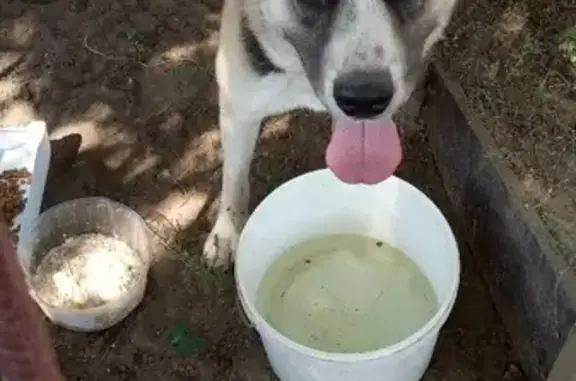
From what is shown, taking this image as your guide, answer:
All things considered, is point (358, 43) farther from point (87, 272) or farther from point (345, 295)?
point (87, 272)

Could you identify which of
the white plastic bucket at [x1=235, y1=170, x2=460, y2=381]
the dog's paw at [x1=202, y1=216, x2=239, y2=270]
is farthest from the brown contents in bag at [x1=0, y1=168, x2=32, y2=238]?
the white plastic bucket at [x1=235, y1=170, x2=460, y2=381]

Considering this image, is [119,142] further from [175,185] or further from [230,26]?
[230,26]

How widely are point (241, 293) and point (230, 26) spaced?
645 mm

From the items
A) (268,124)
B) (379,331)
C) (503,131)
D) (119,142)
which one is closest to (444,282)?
(379,331)

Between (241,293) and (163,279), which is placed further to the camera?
(163,279)

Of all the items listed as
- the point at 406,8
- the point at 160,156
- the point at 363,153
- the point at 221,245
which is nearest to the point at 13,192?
the point at 160,156

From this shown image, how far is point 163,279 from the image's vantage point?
3.04 meters

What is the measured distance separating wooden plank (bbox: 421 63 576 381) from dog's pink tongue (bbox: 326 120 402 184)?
435 millimetres

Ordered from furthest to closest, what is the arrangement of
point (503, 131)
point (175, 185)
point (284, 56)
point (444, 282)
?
point (175, 185)
point (503, 131)
point (444, 282)
point (284, 56)

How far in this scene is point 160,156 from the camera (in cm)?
329

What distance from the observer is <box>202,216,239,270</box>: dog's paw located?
3.04 m

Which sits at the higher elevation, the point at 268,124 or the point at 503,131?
the point at 503,131

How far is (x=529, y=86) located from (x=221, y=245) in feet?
3.15

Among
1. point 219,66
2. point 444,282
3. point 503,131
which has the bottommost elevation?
point 444,282
